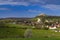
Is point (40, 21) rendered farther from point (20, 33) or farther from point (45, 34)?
point (20, 33)

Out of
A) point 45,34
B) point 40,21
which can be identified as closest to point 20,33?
point 45,34

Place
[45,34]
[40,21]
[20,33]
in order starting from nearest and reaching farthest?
[20,33], [45,34], [40,21]

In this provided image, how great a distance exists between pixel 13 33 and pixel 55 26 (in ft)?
13.1

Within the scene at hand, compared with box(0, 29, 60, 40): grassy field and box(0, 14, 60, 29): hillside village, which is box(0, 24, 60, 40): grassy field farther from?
box(0, 14, 60, 29): hillside village

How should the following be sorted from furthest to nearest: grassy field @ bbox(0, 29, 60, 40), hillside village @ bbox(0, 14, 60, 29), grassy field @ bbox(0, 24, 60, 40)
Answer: hillside village @ bbox(0, 14, 60, 29)
grassy field @ bbox(0, 29, 60, 40)
grassy field @ bbox(0, 24, 60, 40)

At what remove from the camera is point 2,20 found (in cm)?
1677

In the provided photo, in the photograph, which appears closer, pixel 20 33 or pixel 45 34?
pixel 20 33

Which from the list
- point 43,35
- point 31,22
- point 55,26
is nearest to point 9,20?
point 31,22

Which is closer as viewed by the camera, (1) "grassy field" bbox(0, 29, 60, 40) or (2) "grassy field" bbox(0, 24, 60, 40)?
(2) "grassy field" bbox(0, 24, 60, 40)

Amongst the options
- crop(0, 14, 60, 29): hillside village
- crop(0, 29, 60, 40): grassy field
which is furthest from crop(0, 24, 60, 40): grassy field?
crop(0, 14, 60, 29): hillside village

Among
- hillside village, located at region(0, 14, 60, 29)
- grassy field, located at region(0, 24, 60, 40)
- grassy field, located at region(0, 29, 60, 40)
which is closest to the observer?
grassy field, located at region(0, 24, 60, 40)

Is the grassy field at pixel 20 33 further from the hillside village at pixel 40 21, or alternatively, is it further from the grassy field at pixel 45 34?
the hillside village at pixel 40 21

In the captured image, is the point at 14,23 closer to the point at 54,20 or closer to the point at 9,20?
the point at 9,20

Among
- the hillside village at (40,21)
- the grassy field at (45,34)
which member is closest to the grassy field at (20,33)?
the grassy field at (45,34)
